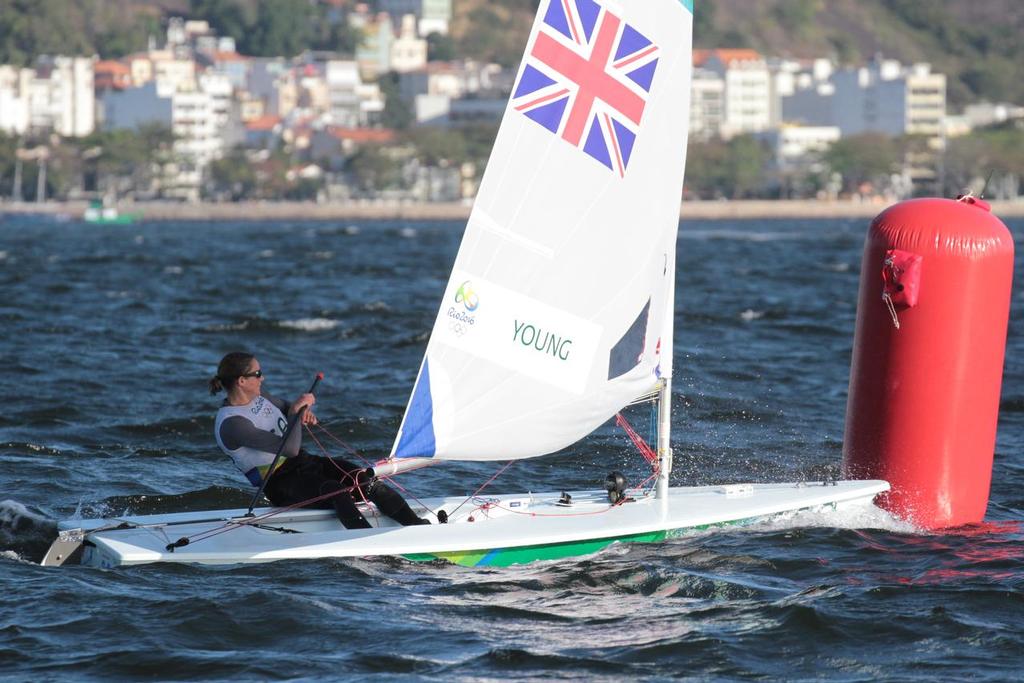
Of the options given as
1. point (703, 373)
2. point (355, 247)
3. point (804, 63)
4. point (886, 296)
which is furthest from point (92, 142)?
point (886, 296)

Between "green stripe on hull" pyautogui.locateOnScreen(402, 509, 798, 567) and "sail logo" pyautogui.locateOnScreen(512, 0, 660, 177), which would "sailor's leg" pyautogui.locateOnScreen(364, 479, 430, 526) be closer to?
"green stripe on hull" pyautogui.locateOnScreen(402, 509, 798, 567)

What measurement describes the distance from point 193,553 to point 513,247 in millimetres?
2247

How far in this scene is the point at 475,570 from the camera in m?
8.91

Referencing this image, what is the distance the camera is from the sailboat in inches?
346

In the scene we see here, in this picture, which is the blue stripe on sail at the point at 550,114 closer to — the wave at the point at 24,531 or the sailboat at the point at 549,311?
the sailboat at the point at 549,311

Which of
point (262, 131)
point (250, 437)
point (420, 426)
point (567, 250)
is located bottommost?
point (262, 131)

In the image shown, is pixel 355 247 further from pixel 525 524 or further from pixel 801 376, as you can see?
pixel 525 524

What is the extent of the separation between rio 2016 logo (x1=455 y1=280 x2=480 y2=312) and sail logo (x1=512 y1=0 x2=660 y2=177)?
0.93m

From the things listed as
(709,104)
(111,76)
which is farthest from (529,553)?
(709,104)

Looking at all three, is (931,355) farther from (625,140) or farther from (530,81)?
(530,81)

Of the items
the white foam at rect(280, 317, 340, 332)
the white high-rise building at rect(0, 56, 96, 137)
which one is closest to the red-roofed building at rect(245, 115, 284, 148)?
the white high-rise building at rect(0, 56, 96, 137)

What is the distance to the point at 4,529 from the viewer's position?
973cm

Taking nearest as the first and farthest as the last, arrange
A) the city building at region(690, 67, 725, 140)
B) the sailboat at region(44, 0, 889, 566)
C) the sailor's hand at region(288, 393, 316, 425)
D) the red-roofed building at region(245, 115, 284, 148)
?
the sailboat at region(44, 0, 889, 566), the sailor's hand at region(288, 393, 316, 425), the red-roofed building at region(245, 115, 284, 148), the city building at region(690, 67, 725, 140)

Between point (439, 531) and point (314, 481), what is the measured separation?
0.73 m
